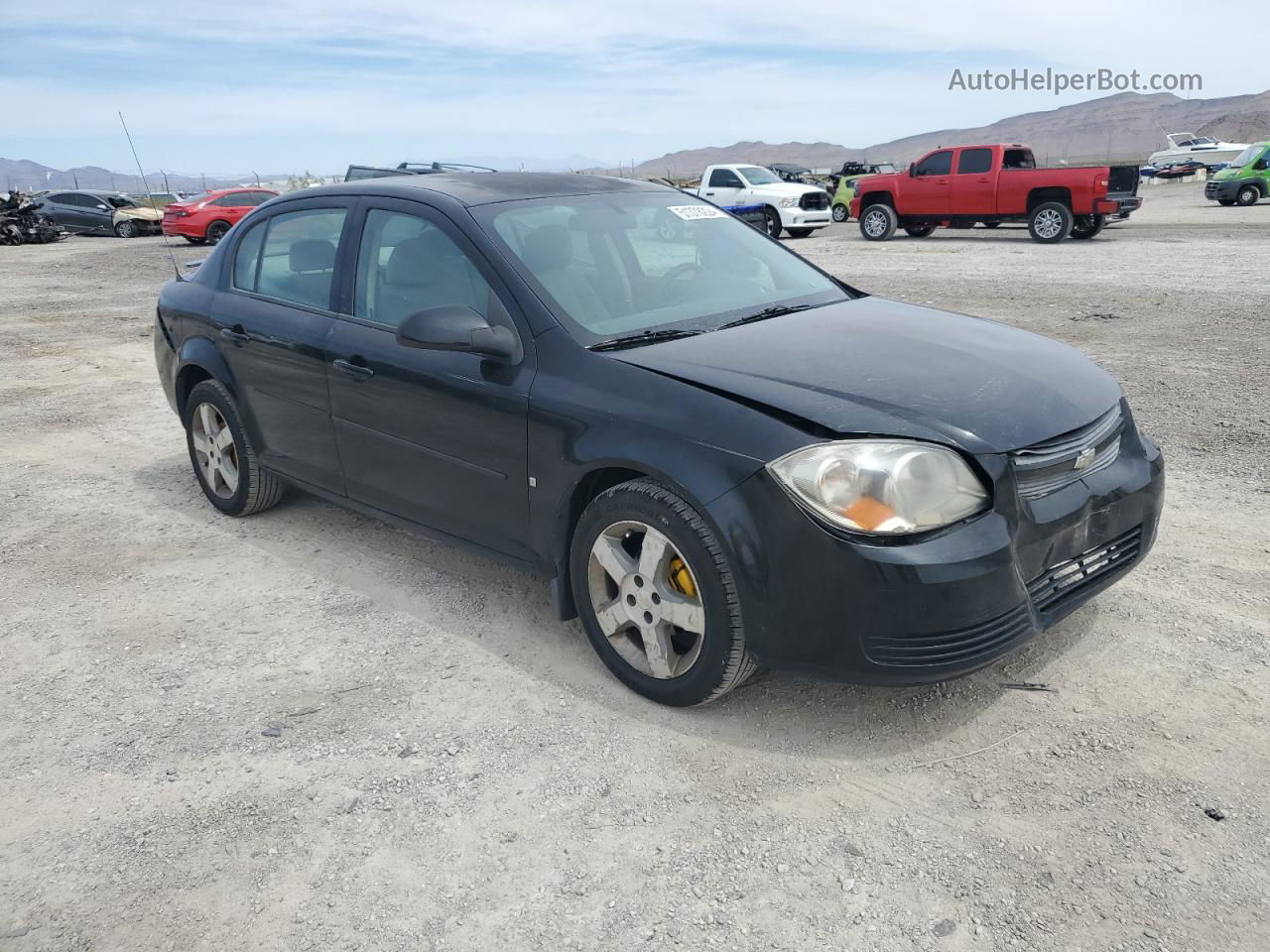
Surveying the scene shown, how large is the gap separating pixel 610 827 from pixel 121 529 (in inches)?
143

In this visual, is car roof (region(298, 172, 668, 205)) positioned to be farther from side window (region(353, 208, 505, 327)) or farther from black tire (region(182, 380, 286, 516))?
black tire (region(182, 380, 286, 516))

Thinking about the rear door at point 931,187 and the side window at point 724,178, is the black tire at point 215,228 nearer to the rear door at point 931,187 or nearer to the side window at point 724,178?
the side window at point 724,178

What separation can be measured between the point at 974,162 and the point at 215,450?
18.4 m

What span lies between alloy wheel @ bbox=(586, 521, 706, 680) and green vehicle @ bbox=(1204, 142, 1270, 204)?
93.4 feet

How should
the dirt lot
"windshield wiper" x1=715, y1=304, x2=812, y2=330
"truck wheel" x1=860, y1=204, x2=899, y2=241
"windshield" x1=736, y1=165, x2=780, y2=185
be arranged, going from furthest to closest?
1. "windshield" x1=736, y1=165, x2=780, y2=185
2. "truck wheel" x1=860, y1=204, x2=899, y2=241
3. "windshield wiper" x1=715, y1=304, x2=812, y2=330
4. the dirt lot

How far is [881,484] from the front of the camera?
2.81 m

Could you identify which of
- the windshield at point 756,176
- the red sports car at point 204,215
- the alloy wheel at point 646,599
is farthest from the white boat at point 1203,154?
the alloy wheel at point 646,599

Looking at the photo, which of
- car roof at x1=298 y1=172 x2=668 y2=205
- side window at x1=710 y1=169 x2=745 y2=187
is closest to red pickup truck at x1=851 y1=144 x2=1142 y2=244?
side window at x1=710 y1=169 x2=745 y2=187

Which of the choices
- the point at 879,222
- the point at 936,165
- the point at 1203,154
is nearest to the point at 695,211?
the point at 936,165

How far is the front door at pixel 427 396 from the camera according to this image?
142 inches

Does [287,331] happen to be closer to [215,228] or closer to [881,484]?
[881,484]

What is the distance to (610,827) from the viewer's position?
109 inches

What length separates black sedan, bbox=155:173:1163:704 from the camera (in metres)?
2.85

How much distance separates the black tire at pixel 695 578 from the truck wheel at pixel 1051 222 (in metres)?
18.0
